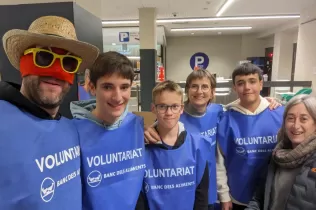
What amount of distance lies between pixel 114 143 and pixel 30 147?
1.32ft

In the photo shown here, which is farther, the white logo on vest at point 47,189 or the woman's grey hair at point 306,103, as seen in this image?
the woman's grey hair at point 306,103

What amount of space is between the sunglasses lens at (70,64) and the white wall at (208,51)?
12300 millimetres

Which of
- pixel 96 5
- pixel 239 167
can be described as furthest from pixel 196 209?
pixel 96 5

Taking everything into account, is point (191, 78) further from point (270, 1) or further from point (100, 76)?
point (270, 1)

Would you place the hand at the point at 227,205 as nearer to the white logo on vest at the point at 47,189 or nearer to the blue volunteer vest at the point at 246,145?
the blue volunteer vest at the point at 246,145

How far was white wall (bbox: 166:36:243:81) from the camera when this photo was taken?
12734mm

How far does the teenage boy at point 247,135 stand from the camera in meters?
1.52

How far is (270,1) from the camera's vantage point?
5535 mm

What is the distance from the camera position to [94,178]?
3.45 ft

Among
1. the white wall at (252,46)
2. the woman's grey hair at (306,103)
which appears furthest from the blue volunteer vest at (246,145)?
the white wall at (252,46)

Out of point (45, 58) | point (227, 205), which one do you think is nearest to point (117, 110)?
point (45, 58)

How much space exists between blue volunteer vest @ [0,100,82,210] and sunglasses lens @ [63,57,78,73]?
0.21m

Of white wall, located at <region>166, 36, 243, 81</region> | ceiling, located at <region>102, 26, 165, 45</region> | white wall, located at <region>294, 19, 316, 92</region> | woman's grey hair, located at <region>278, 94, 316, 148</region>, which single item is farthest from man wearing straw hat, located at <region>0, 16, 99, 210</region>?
white wall, located at <region>166, 36, 243, 81</region>

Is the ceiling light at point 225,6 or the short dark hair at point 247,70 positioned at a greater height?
the ceiling light at point 225,6
